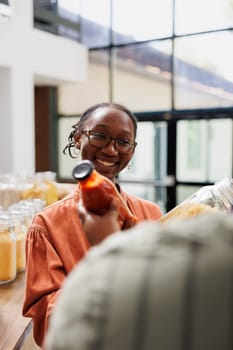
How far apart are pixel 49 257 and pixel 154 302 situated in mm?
501

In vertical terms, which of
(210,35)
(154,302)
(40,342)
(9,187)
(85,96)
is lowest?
(40,342)

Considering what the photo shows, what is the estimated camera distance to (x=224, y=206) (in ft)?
1.96

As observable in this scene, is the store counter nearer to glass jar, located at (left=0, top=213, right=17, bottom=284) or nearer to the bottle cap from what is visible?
glass jar, located at (left=0, top=213, right=17, bottom=284)

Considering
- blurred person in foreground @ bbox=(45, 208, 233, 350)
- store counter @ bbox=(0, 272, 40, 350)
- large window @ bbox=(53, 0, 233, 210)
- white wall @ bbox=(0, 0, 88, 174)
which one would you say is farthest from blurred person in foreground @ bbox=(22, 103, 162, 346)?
large window @ bbox=(53, 0, 233, 210)

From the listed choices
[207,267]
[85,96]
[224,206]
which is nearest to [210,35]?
[85,96]

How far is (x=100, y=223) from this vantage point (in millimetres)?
430

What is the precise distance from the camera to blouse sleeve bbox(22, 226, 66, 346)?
70cm

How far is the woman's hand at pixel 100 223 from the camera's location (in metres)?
0.43

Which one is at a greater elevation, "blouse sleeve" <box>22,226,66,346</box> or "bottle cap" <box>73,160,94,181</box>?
"bottle cap" <box>73,160,94,181</box>

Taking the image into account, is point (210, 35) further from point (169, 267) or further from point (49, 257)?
point (169, 267)

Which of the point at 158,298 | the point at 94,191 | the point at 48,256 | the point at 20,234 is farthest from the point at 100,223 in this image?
the point at 20,234

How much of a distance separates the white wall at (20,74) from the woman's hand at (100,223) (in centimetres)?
357

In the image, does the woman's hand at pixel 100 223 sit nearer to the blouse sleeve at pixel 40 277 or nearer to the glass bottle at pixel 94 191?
the glass bottle at pixel 94 191

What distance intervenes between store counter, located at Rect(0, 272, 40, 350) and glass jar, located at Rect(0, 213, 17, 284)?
6cm
